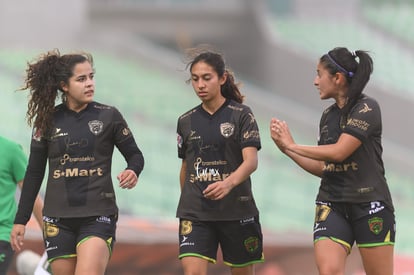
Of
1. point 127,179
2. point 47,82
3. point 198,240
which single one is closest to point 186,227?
point 198,240

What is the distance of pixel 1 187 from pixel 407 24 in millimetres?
23815

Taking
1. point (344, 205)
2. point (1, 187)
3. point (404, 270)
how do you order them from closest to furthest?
point (344, 205), point (1, 187), point (404, 270)

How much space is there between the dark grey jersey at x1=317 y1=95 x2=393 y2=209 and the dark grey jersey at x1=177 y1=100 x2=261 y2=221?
618 mm

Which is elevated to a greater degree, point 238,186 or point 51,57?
point 51,57

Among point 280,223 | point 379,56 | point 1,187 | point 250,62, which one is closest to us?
point 1,187

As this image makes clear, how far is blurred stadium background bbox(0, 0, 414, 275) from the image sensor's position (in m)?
22.8

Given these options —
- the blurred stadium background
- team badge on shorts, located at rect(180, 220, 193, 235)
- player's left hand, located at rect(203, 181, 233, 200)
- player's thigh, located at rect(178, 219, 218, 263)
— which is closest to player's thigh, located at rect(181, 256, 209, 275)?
player's thigh, located at rect(178, 219, 218, 263)

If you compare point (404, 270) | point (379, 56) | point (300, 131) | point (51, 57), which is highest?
point (379, 56)

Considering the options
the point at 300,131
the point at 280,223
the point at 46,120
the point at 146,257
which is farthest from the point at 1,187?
the point at 300,131

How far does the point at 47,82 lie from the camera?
28.4 ft

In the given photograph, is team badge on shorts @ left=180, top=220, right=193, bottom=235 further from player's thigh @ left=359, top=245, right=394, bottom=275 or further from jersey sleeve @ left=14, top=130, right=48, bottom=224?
player's thigh @ left=359, top=245, right=394, bottom=275

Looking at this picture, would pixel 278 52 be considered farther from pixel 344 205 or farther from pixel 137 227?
pixel 344 205

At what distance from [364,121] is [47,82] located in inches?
89.3

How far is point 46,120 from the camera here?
856 cm
